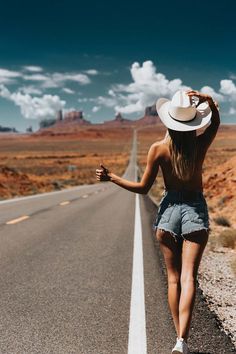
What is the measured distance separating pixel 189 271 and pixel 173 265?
0.58 ft

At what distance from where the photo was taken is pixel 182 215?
12.3 ft

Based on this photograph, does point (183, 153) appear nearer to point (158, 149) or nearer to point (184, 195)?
point (158, 149)

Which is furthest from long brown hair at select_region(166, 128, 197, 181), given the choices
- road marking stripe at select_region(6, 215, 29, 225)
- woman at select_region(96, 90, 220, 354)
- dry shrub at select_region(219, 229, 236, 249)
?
road marking stripe at select_region(6, 215, 29, 225)

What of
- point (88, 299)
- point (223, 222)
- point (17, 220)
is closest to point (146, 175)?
point (88, 299)

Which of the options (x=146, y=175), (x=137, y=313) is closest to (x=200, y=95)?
(x=146, y=175)

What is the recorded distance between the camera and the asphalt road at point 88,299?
13.6ft

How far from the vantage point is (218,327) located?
4676 mm

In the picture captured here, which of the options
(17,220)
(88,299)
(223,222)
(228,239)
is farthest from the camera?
(223,222)

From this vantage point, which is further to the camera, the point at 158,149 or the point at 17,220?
the point at 17,220

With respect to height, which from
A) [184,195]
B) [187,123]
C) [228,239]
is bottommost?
[228,239]

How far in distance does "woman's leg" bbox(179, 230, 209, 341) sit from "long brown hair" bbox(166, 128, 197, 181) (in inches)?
18.1

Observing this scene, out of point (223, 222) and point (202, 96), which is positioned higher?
point (202, 96)

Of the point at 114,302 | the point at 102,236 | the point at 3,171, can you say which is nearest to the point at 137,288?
the point at 114,302

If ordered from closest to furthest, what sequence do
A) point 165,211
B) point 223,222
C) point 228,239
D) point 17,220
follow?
point 165,211
point 228,239
point 17,220
point 223,222
